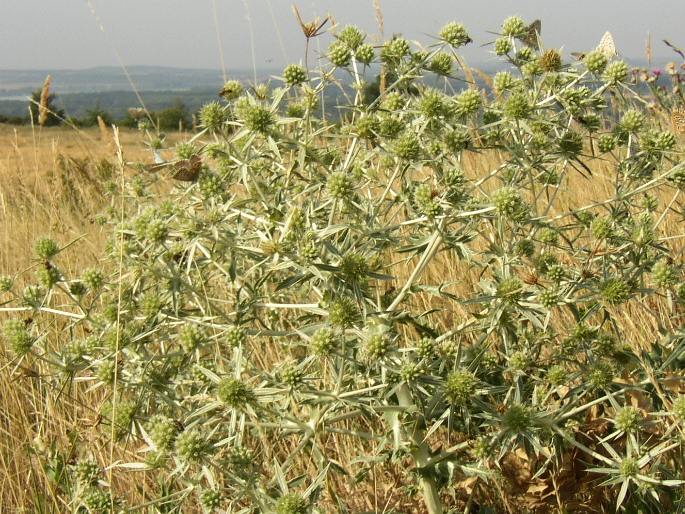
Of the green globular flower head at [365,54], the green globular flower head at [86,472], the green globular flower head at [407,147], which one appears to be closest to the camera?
the green globular flower head at [407,147]

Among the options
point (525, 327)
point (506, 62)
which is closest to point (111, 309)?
point (525, 327)

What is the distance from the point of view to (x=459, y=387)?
1.69m

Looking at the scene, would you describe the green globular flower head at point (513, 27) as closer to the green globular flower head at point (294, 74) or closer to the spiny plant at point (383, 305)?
the spiny plant at point (383, 305)

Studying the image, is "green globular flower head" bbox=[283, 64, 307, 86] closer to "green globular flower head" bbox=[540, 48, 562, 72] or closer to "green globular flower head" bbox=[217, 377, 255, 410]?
"green globular flower head" bbox=[540, 48, 562, 72]

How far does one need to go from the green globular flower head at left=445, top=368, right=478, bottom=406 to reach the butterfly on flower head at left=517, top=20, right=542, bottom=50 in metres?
1.11

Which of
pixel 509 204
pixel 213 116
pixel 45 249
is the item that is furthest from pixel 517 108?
pixel 45 249

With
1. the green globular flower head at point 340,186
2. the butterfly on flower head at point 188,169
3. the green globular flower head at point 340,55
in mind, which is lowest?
the green globular flower head at point 340,186

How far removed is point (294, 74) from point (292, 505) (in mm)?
1236

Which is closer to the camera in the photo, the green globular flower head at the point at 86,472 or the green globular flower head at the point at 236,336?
the green globular flower head at the point at 236,336

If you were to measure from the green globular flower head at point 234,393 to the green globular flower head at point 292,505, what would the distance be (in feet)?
0.79

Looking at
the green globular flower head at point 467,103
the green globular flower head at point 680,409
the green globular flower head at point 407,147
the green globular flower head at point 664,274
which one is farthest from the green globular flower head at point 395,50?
the green globular flower head at point 680,409

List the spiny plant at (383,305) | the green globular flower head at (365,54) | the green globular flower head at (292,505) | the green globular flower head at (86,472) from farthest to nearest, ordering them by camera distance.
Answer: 1. the green globular flower head at (365,54)
2. the green globular flower head at (86,472)
3. the spiny plant at (383,305)
4. the green globular flower head at (292,505)

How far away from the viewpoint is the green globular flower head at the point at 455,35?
81.4 inches

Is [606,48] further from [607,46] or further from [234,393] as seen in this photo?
[234,393]
